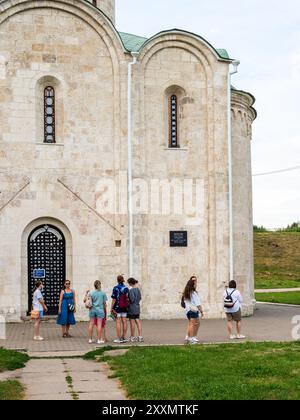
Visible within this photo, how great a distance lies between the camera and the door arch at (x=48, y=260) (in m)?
23.0

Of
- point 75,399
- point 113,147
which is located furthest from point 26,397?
point 113,147

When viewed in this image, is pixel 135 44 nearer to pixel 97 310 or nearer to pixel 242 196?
pixel 242 196

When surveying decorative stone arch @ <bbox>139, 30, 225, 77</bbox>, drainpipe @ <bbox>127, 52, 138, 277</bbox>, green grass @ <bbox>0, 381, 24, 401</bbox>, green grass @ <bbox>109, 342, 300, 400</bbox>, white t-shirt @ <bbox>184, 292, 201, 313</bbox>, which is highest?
decorative stone arch @ <bbox>139, 30, 225, 77</bbox>

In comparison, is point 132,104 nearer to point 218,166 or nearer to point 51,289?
point 218,166

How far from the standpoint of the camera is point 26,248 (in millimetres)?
22906

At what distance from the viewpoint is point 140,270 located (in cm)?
2348

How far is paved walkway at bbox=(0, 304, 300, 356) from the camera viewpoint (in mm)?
16609

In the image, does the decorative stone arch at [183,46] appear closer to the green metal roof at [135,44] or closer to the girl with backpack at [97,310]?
the green metal roof at [135,44]

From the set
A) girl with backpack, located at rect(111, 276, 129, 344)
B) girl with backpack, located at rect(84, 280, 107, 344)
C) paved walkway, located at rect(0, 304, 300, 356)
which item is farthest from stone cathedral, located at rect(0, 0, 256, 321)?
girl with backpack, located at rect(111, 276, 129, 344)

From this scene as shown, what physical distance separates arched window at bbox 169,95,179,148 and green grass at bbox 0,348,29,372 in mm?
11629

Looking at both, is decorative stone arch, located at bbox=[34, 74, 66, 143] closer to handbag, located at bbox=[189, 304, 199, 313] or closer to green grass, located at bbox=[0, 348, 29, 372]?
handbag, located at bbox=[189, 304, 199, 313]

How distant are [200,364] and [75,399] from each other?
3.31 metres
